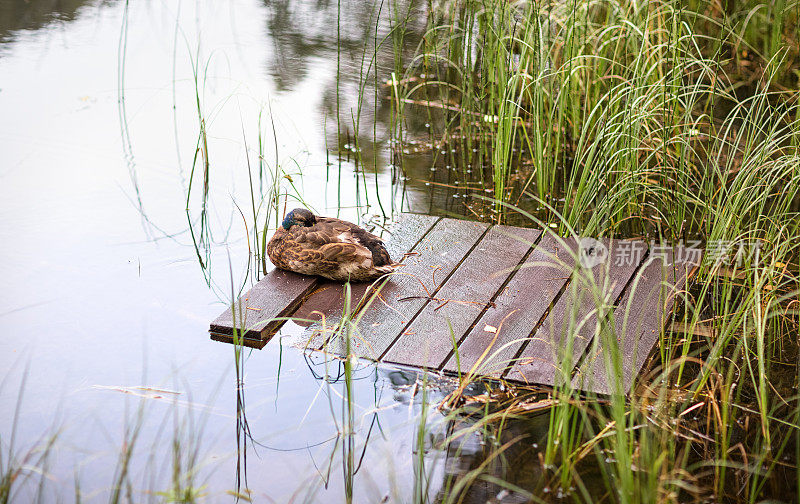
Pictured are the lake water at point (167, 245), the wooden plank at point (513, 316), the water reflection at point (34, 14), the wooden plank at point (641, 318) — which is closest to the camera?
the lake water at point (167, 245)

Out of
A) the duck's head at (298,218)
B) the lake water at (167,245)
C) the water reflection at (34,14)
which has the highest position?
the water reflection at (34,14)

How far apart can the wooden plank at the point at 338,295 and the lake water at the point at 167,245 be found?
119mm

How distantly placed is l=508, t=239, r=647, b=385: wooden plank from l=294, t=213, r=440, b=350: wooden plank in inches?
27.8

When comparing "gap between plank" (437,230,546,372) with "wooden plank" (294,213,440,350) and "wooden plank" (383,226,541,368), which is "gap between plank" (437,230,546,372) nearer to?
"wooden plank" (383,226,541,368)

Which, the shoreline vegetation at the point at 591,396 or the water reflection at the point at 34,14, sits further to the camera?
the water reflection at the point at 34,14

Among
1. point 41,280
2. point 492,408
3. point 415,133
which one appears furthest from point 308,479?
point 415,133

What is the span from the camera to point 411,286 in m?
3.74

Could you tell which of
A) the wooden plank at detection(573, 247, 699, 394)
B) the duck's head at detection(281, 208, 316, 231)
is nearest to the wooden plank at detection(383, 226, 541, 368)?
the wooden plank at detection(573, 247, 699, 394)

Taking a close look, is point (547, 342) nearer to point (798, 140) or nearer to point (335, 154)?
point (798, 140)

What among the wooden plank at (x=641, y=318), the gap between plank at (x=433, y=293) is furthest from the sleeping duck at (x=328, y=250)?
the wooden plank at (x=641, y=318)

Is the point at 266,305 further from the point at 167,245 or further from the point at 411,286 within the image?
the point at 167,245

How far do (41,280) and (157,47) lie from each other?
3275mm

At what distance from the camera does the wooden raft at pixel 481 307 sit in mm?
3225

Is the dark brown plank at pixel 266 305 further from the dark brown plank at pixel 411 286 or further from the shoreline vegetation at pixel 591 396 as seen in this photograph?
the dark brown plank at pixel 411 286
